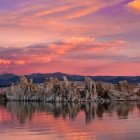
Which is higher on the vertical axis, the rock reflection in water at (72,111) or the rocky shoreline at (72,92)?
the rocky shoreline at (72,92)

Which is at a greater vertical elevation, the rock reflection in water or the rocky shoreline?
the rocky shoreline

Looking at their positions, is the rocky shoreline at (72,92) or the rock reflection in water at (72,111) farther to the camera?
the rocky shoreline at (72,92)

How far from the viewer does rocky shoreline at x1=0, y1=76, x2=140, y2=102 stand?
16312 centimetres

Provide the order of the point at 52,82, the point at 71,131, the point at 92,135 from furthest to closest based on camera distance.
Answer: the point at 52,82 < the point at 71,131 < the point at 92,135

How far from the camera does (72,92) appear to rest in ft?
529

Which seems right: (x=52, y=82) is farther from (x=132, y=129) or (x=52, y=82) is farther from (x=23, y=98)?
(x=132, y=129)

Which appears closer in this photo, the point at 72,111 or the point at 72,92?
the point at 72,111

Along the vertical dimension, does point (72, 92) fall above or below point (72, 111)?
above

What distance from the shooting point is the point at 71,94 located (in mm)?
162750

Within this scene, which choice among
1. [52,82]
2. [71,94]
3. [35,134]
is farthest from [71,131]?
[52,82]

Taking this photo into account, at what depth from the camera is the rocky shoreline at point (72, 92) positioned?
535ft

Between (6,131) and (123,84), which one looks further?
(123,84)

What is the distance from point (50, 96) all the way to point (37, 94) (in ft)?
28.2

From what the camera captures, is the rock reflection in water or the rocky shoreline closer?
the rock reflection in water
